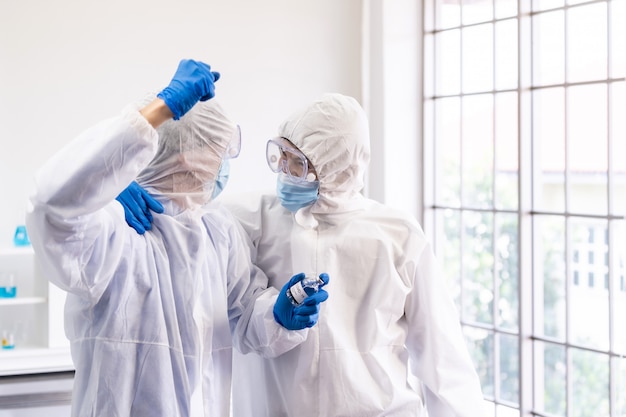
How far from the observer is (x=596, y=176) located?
10.3 feet

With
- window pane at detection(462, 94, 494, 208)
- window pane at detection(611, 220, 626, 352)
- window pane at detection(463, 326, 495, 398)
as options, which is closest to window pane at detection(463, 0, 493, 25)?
window pane at detection(462, 94, 494, 208)

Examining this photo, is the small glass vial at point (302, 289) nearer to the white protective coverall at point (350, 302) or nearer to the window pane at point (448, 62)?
the white protective coverall at point (350, 302)

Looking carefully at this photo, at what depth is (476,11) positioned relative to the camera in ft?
11.8

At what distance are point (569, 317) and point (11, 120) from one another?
8.34ft

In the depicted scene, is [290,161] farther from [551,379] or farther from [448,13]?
[551,379]

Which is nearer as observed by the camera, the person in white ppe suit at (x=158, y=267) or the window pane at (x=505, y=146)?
the person in white ppe suit at (x=158, y=267)

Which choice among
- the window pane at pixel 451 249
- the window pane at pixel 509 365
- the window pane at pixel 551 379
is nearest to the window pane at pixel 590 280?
the window pane at pixel 551 379

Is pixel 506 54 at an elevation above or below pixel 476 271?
above

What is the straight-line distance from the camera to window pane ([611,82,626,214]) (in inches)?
114

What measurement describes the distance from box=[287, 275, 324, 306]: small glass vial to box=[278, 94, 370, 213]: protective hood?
303 millimetres

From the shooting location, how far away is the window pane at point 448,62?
3713 mm

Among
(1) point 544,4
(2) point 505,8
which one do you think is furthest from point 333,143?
(2) point 505,8

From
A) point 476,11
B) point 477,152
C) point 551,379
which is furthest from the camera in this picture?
point 551,379

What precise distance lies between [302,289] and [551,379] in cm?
348
